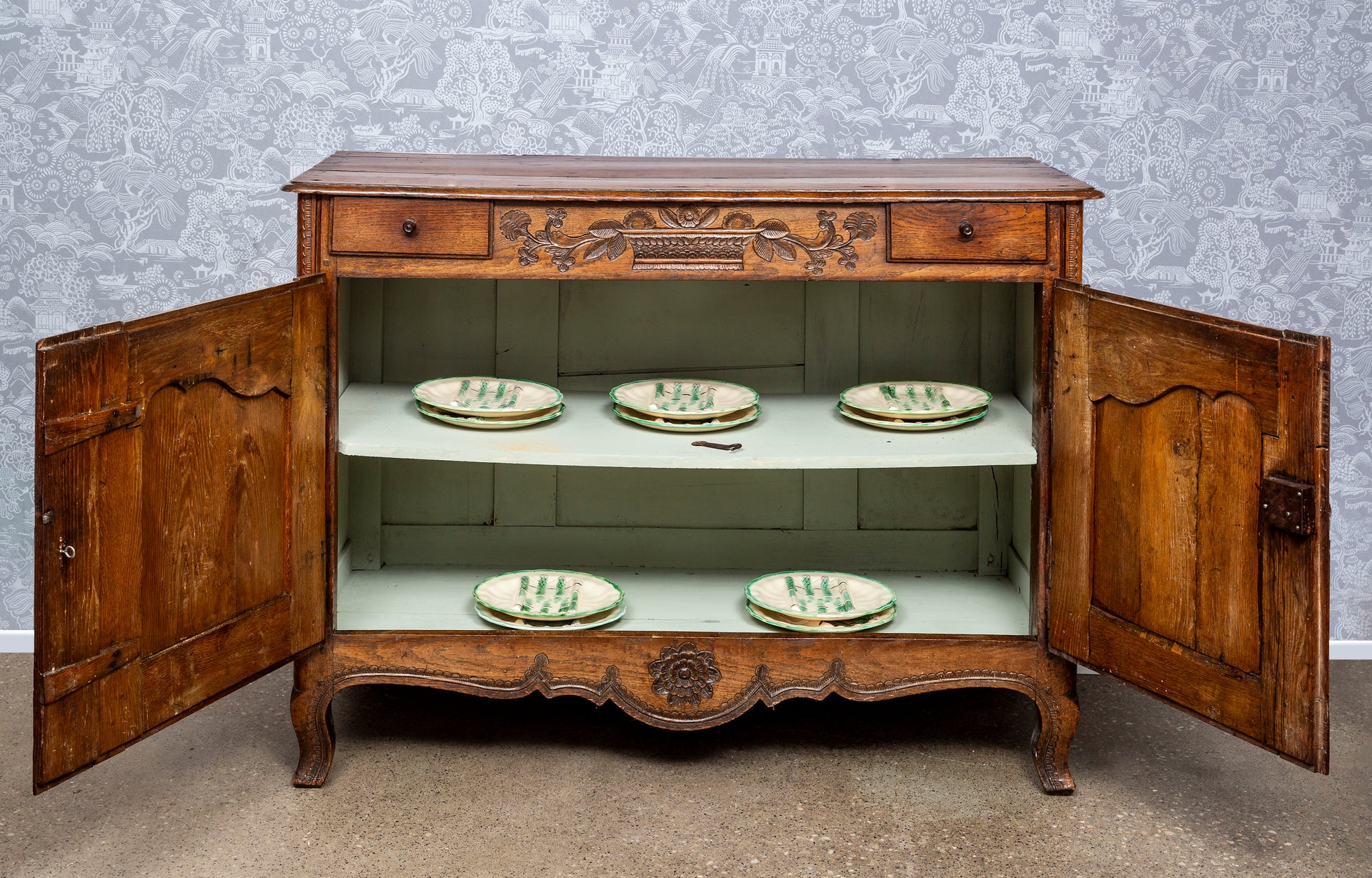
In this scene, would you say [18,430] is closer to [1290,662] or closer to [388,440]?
[388,440]

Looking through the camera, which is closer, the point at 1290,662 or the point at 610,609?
the point at 1290,662

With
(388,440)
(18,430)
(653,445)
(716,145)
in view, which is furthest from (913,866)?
(18,430)

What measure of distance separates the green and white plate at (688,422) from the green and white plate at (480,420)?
16 centimetres

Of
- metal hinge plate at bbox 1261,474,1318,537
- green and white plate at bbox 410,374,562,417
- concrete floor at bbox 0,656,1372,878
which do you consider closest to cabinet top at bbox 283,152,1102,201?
green and white plate at bbox 410,374,562,417

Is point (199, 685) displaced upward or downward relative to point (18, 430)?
downward

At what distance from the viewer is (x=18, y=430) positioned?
11.3 feet

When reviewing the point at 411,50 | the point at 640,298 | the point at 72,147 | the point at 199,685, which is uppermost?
the point at 411,50

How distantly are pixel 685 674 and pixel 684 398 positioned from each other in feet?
1.99

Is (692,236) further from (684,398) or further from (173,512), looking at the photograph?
(173,512)

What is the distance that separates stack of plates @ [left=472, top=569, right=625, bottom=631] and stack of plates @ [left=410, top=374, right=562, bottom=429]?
0.36 meters

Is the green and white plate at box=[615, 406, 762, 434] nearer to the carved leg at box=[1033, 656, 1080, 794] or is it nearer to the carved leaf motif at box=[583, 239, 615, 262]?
the carved leaf motif at box=[583, 239, 615, 262]

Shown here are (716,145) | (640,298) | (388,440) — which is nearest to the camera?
(388,440)

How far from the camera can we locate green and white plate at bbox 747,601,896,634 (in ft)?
8.88

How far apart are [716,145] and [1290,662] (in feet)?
5.94
